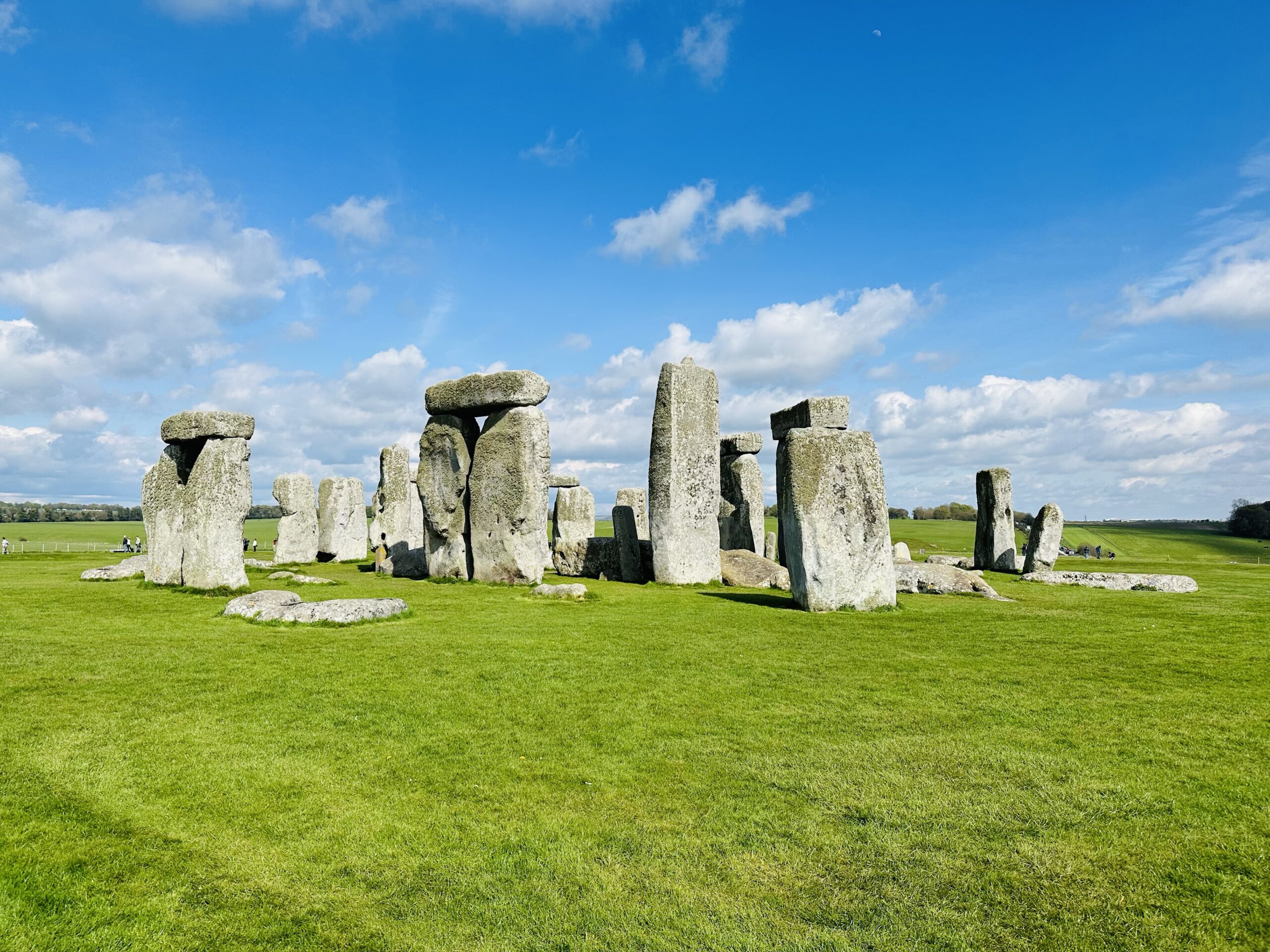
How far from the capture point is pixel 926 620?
9.57 metres

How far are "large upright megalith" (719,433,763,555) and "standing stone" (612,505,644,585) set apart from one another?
4.52 m

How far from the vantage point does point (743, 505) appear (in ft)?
65.1

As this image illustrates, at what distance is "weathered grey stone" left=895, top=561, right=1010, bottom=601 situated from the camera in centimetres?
1291

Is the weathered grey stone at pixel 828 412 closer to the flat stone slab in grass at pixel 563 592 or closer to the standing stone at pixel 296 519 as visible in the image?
the flat stone slab in grass at pixel 563 592

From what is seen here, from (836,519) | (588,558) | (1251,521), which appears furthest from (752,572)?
(1251,521)

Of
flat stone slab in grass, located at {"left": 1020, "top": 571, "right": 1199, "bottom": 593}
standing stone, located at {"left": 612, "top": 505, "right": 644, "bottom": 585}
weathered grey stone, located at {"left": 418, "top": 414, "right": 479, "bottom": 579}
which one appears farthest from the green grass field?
standing stone, located at {"left": 612, "top": 505, "right": 644, "bottom": 585}

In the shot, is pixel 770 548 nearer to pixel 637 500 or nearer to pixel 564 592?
pixel 637 500

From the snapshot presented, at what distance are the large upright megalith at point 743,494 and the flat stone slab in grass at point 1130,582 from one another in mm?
7179

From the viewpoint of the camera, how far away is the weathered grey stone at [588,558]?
1648cm

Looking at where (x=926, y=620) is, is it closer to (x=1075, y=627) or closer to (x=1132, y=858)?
(x=1075, y=627)

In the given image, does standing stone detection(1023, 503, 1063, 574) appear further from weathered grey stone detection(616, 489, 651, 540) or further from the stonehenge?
the stonehenge

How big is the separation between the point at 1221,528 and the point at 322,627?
60819mm

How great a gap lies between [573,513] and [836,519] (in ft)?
43.7

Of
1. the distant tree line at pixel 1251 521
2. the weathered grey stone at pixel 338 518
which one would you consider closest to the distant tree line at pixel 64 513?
the weathered grey stone at pixel 338 518
